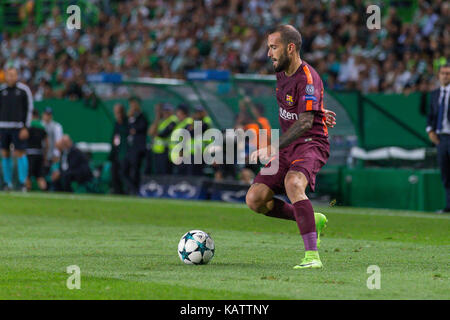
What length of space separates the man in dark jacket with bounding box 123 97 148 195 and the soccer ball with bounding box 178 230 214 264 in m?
12.8

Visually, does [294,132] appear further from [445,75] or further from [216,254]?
[445,75]

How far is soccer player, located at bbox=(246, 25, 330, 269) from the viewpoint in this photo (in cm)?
861

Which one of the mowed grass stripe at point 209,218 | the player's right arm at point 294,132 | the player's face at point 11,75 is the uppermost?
the player's face at point 11,75

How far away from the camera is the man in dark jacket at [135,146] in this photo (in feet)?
71.6

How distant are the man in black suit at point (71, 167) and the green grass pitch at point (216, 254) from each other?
479 cm

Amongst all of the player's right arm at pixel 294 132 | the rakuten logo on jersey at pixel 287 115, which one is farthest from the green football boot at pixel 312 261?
the rakuten logo on jersey at pixel 287 115

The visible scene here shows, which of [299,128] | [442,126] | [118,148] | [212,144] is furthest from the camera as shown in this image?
[118,148]

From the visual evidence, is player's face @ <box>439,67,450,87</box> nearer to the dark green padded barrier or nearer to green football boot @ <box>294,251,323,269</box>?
the dark green padded barrier

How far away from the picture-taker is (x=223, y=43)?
26266mm

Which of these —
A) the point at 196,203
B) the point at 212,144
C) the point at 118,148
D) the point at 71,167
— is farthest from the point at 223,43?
the point at 196,203

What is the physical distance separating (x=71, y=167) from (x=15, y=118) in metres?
2.10

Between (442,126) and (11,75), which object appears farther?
(11,75)

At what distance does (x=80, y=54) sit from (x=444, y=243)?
72.9 ft

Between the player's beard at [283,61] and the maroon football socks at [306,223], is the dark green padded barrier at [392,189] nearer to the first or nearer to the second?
the player's beard at [283,61]
